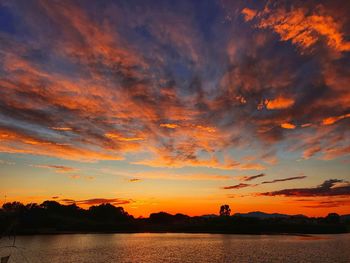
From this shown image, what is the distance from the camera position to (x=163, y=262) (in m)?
76.9

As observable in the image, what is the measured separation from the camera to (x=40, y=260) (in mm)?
80000

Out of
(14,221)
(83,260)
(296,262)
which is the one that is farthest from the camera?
(83,260)

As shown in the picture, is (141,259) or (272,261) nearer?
(272,261)

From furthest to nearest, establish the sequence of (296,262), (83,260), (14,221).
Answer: (83,260), (296,262), (14,221)

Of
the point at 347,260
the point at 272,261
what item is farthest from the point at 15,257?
the point at 347,260

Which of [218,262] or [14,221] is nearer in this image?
[14,221]

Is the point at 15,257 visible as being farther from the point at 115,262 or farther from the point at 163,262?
the point at 163,262

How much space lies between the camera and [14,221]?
7.16 m

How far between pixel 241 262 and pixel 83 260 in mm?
36544

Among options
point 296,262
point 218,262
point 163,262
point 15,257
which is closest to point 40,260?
point 15,257

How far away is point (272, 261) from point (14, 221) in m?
78.7

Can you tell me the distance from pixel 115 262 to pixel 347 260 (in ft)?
171

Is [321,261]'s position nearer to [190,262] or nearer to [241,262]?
→ [241,262]

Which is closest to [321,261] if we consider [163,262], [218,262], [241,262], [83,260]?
[241,262]
